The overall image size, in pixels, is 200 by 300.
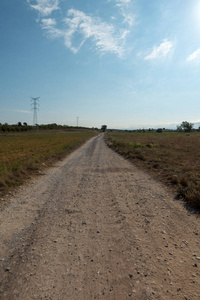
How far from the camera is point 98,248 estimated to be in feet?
11.6

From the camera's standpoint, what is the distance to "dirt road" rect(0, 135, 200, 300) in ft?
8.59

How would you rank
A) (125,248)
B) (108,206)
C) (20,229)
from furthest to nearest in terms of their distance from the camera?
(108,206), (20,229), (125,248)

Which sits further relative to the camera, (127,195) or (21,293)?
(127,195)

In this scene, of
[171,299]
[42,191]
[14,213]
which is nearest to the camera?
[171,299]

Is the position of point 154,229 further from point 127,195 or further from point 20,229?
point 20,229

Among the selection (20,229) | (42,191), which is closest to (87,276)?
(20,229)

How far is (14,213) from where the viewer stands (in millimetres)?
5184

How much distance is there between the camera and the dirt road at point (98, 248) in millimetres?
2619

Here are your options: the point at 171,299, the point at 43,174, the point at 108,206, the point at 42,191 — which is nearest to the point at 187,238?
the point at 171,299

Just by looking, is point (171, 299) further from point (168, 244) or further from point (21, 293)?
point (21, 293)

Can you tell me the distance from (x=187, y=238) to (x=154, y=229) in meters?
0.73

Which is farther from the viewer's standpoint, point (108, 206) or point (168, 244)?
point (108, 206)

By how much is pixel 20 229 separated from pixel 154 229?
3322mm

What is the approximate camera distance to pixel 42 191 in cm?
719
